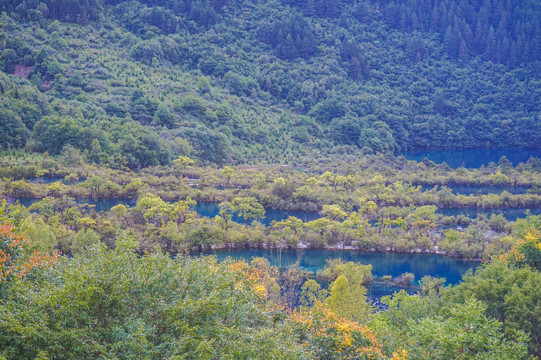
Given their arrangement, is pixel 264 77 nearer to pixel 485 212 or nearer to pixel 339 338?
pixel 485 212

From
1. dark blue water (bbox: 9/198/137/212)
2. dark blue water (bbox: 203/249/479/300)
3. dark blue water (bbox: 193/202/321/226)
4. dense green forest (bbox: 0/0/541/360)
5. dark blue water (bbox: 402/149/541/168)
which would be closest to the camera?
dense green forest (bbox: 0/0/541/360)

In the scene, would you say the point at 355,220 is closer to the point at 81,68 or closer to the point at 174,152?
the point at 174,152

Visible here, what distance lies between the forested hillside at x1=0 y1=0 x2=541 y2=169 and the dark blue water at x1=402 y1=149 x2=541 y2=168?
14.4 ft

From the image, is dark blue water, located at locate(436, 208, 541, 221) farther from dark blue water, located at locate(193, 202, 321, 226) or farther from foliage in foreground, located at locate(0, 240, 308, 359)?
foliage in foreground, located at locate(0, 240, 308, 359)

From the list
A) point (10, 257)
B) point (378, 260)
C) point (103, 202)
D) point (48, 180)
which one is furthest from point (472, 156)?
point (10, 257)

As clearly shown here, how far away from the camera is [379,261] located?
124ft

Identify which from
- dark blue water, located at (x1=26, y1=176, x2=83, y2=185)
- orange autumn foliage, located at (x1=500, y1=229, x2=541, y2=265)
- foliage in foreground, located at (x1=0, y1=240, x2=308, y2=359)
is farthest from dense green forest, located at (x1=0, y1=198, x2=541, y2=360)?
dark blue water, located at (x1=26, y1=176, x2=83, y2=185)

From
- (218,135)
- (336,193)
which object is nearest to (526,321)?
(336,193)

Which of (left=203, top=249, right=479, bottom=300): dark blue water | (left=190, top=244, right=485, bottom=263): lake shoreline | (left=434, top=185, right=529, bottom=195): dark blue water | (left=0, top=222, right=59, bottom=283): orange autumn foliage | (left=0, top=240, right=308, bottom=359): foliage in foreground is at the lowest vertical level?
(left=203, top=249, right=479, bottom=300): dark blue water

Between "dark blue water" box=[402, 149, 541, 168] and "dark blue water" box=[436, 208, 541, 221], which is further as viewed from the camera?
"dark blue water" box=[402, 149, 541, 168]

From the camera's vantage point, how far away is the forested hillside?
70875mm

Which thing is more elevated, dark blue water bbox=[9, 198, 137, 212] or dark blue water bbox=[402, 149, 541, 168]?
dark blue water bbox=[9, 198, 137, 212]

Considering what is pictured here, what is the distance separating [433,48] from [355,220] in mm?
114001

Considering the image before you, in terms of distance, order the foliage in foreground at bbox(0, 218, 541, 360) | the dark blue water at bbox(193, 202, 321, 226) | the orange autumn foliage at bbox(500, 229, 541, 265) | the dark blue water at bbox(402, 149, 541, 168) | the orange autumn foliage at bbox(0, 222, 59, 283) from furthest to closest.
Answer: the dark blue water at bbox(402, 149, 541, 168)
the dark blue water at bbox(193, 202, 321, 226)
the orange autumn foliage at bbox(500, 229, 541, 265)
the orange autumn foliage at bbox(0, 222, 59, 283)
the foliage in foreground at bbox(0, 218, 541, 360)
